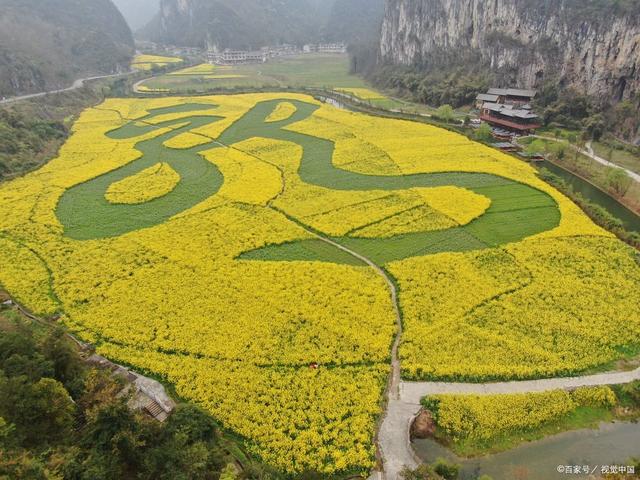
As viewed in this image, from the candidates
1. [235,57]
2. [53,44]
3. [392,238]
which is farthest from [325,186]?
[235,57]

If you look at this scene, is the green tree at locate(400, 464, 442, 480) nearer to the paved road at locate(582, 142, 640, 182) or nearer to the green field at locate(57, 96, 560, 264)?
the green field at locate(57, 96, 560, 264)

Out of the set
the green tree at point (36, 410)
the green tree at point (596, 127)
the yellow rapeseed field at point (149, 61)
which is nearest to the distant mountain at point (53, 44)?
the yellow rapeseed field at point (149, 61)

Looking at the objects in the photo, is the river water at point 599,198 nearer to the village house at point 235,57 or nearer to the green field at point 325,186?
the green field at point 325,186

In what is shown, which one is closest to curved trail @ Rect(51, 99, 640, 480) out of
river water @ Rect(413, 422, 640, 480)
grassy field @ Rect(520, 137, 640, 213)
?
river water @ Rect(413, 422, 640, 480)

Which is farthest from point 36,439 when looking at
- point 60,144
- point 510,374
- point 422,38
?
point 422,38

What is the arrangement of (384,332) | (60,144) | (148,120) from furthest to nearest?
(148,120)
(60,144)
(384,332)

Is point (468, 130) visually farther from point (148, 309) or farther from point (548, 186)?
point (148, 309)
